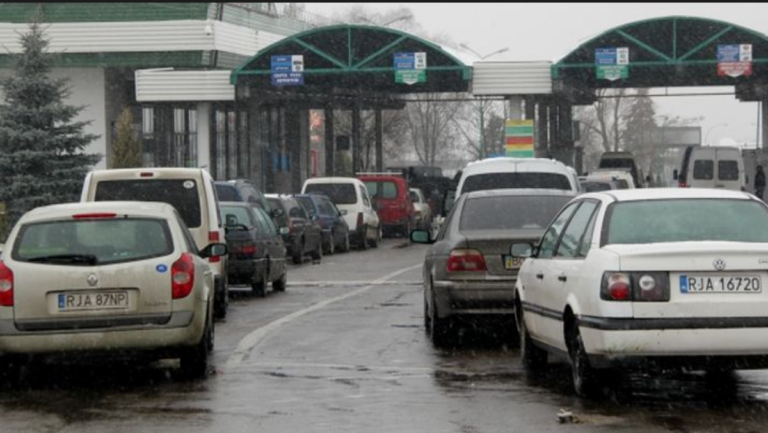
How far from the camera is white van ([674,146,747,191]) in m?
52.6

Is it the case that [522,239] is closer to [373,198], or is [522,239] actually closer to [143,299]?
[143,299]

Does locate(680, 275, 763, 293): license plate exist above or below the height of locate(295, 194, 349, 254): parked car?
above

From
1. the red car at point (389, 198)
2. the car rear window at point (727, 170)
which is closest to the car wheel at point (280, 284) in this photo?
the red car at point (389, 198)

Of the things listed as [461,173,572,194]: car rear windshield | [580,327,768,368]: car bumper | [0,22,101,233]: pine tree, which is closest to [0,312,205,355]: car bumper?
[580,327,768,368]: car bumper

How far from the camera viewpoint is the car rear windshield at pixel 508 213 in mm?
14812

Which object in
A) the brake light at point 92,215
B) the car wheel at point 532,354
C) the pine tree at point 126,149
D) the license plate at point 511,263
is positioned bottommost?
the car wheel at point 532,354

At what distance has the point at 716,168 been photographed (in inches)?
2085

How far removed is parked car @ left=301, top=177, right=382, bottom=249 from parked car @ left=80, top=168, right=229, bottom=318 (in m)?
21.0

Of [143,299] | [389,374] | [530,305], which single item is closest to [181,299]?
[143,299]

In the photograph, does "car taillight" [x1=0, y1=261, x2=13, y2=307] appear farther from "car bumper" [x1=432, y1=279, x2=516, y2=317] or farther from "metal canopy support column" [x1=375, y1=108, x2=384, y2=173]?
"metal canopy support column" [x1=375, y1=108, x2=384, y2=173]

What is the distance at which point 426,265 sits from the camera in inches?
603

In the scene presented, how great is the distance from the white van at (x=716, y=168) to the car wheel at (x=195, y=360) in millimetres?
41944

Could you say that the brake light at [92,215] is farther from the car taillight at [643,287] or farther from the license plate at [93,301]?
the car taillight at [643,287]

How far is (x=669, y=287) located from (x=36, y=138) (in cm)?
3085
